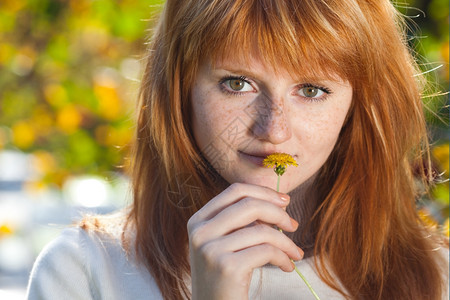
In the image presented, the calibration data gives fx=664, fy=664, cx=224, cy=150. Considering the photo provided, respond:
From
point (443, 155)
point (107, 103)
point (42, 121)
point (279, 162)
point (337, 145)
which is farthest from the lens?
point (42, 121)

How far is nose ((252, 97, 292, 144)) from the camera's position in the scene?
4.34 ft

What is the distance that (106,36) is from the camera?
275 cm

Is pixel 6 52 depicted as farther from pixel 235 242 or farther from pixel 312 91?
pixel 235 242

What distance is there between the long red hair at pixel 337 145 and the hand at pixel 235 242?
290 mm

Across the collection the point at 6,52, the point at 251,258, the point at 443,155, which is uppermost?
the point at 6,52

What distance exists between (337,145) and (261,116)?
384 mm

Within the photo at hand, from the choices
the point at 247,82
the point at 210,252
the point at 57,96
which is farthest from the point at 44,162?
the point at 210,252

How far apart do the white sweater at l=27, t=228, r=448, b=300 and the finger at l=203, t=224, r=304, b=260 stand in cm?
37

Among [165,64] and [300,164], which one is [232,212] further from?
[165,64]

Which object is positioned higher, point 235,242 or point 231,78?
point 231,78

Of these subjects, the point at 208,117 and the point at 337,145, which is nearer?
the point at 208,117

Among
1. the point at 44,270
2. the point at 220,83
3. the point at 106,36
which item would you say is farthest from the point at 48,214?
the point at 220,83

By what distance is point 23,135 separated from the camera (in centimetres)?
268

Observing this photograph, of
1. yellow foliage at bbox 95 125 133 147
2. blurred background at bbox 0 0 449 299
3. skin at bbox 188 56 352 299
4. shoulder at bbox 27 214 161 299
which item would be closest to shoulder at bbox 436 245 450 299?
blurred background at bbox 0 0 449 299
